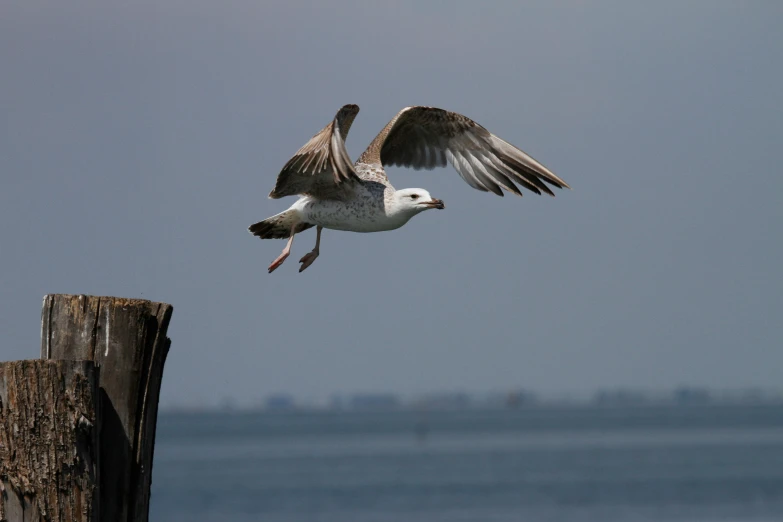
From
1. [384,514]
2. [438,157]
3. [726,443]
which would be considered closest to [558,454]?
[726,443]

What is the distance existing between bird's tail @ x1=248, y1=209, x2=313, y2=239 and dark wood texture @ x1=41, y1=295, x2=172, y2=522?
598 centimetres

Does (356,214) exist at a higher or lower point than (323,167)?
lower

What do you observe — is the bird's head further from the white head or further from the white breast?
the white breast

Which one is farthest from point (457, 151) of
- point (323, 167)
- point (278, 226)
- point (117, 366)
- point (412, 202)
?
point (117, 366)

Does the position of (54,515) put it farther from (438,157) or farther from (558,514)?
(558,514)

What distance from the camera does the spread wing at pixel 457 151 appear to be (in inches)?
477

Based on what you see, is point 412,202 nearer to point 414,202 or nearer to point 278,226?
point 414,202

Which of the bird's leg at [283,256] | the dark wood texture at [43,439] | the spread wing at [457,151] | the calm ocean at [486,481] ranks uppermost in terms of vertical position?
the spread wing at [457,151]

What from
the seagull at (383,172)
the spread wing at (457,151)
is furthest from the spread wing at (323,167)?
the spread wing at (457,151)

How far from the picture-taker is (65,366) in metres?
5.43

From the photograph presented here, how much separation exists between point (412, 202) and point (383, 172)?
1182 millimetres

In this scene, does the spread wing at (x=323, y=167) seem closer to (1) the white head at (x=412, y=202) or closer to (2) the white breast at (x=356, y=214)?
(2) the white breast at (x=356, y=214)

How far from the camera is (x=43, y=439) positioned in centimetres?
A: 545

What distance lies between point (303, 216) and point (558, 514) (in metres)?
44.9
